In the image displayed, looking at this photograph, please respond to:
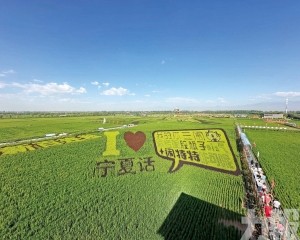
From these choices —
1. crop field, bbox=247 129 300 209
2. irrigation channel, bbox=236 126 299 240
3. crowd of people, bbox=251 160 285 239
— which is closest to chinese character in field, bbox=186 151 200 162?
irrigation channel, bbox=236 126 299 240

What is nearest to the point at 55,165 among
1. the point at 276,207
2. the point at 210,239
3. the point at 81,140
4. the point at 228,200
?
the point at 81,140

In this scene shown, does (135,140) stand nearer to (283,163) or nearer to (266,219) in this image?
(266,219)

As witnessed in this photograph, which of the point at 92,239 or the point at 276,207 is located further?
the point at 276,207

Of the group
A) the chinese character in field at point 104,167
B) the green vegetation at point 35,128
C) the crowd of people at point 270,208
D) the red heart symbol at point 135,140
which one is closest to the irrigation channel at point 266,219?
the crowd of people at point 270,208

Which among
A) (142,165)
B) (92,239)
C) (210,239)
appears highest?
(142,165)

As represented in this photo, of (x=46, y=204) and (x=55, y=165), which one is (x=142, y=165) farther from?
(x=46, y=204)

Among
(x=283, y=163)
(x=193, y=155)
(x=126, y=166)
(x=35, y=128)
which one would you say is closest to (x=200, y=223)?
(x=126, y=166)

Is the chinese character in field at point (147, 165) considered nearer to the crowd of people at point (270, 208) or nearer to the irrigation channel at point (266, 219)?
the irrigation channel at point (266, 219)

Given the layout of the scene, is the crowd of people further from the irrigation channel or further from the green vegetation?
the green vegetation
